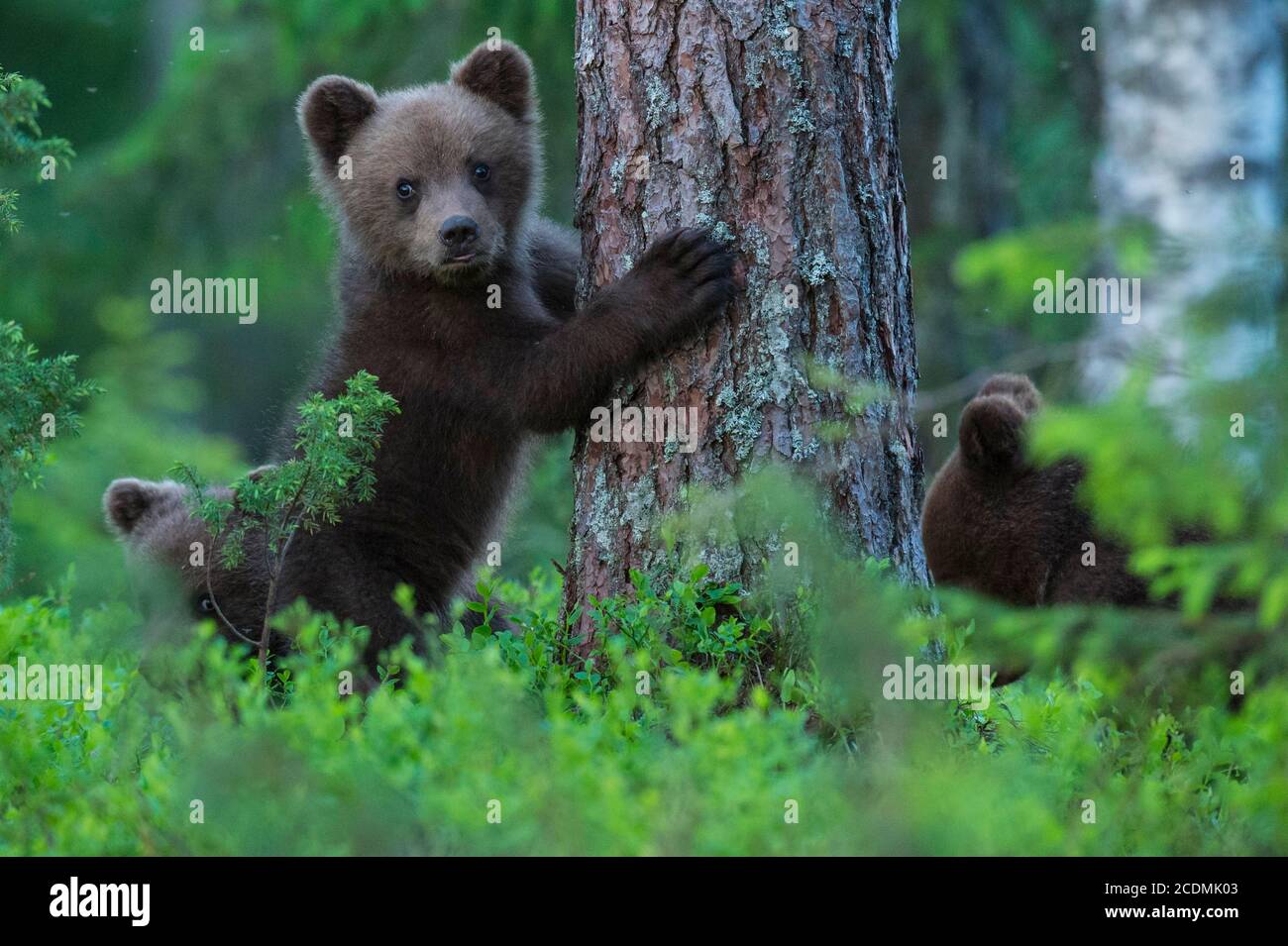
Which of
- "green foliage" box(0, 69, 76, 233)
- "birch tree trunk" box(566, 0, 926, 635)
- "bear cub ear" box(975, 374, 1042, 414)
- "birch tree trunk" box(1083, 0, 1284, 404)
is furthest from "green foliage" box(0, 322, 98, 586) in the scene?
"birch tree trunk" box(1083, 0, 1284, 404)

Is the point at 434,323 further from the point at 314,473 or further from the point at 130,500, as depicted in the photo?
the point at 130,500

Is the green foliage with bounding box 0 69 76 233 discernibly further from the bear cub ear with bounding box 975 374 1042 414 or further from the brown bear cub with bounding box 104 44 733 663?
the bear cub ear with bounding box 975 374 1042 414

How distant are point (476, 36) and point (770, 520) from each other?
7.12m

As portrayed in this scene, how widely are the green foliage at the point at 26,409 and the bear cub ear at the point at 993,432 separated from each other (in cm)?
321

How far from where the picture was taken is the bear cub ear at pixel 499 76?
6.01 meters

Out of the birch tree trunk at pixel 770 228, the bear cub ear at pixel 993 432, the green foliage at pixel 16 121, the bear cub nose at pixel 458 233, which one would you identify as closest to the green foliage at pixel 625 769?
the birch tree trunk at pixel 770 228

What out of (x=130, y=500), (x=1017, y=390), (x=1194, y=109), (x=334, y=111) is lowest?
(x=130, y=500)

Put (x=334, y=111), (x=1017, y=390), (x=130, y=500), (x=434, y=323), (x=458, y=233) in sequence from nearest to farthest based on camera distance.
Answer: (x=458, y=233) → (x=434, y=323) → (x=334, y=111) → (x=1017, y=390) → (x=130, y=500)

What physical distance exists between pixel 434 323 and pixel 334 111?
3.51ft

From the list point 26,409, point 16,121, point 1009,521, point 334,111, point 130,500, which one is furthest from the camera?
point 130,500

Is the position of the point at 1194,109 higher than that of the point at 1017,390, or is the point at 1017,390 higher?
the point at 1194,109

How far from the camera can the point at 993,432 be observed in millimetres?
5723

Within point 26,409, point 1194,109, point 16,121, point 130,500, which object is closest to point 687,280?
point 26,409

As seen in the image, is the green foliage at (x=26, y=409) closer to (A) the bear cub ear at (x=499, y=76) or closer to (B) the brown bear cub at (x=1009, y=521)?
(A) the bear cub ear at (x=499, y=76)
